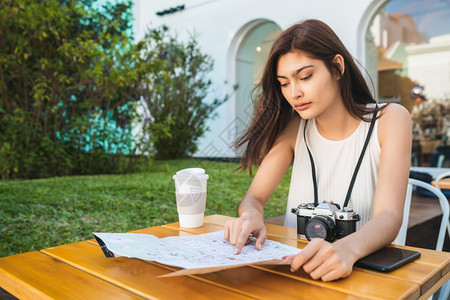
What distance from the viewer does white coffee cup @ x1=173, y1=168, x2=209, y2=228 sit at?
1.17 meters

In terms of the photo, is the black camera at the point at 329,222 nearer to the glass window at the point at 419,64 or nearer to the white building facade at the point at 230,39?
the glass window at the point at 419,64

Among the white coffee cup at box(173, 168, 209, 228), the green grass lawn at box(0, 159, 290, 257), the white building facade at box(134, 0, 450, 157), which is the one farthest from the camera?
the white building facade at box(134, 0, 450, 157)

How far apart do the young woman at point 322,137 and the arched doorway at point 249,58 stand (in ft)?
24.4

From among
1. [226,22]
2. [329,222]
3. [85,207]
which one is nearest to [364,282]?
[329,222]

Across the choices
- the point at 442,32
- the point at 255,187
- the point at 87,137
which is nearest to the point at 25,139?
the point at 87,137

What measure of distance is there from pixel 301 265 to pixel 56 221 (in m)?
2.58

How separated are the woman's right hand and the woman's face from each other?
1.44ft

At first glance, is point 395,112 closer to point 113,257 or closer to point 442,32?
point 113,257

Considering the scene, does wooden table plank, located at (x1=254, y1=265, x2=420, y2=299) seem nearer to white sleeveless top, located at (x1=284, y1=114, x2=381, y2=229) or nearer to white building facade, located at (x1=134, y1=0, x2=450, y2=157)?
white sleeveless top, located at (x1=284, y1=114, x2=381, y2=229)

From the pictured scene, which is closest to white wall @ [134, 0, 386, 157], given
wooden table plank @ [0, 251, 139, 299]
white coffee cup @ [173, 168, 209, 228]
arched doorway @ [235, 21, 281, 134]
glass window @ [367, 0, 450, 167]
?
arched doorway @ [235, 21, 281, 134]

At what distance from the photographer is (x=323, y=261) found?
758 mm

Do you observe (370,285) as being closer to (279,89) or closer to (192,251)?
(192,251)

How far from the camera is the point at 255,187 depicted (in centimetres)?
147

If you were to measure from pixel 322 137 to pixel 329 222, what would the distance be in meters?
0.62
